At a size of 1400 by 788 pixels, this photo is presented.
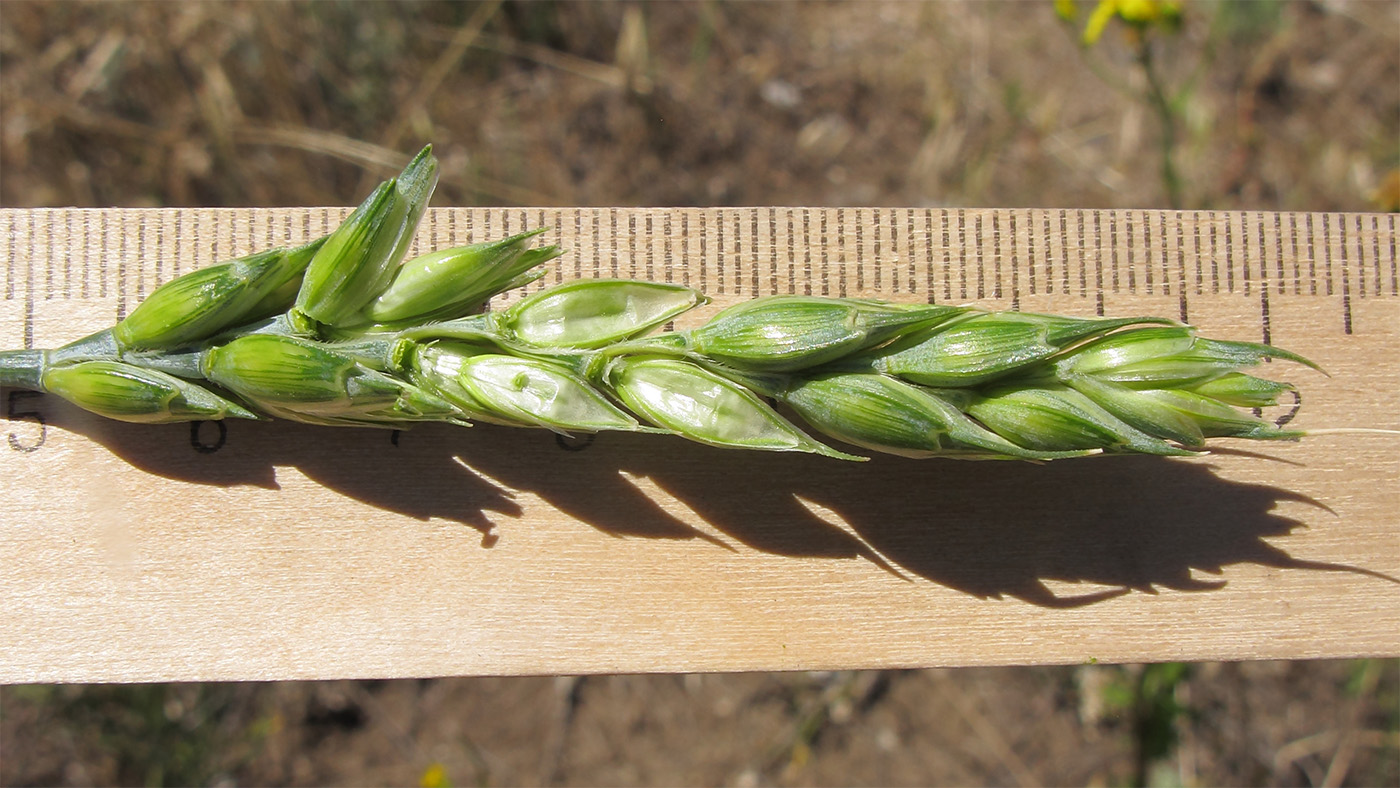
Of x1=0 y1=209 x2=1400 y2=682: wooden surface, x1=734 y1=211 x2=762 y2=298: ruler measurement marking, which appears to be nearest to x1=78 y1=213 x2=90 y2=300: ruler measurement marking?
x1=0 y1=209 x2=1400 y2=682: wooden surface

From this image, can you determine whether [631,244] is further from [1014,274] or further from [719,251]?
[1014,274]

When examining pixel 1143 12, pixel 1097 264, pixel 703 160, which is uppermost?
pixel 1143 12

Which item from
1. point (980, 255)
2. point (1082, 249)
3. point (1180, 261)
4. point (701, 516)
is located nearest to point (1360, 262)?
point (1180, 261)

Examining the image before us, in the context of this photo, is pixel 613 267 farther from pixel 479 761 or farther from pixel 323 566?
pixel 479 761

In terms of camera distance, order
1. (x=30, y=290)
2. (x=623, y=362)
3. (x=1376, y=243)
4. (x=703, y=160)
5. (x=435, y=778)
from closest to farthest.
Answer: (x=623, y=362), (x=30, y=290), (x=1376, y=243), (x=435, y=778), (x=703, y=160)

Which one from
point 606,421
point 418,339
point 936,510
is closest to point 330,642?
point 418,339

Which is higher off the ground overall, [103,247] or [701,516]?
[103,247]
